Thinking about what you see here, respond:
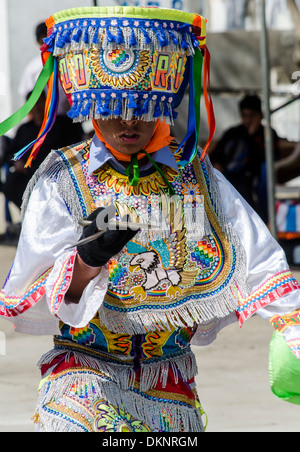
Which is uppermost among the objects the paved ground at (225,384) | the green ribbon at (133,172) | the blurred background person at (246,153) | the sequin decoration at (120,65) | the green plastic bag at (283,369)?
the sequin decoration at (120,65)

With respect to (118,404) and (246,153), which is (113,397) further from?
(246,153)

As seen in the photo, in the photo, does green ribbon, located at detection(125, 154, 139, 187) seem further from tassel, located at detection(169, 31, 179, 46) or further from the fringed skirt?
the fringed skirt

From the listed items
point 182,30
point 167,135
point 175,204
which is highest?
point 182,30

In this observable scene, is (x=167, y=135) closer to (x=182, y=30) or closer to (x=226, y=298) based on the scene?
(x=182, y=30)

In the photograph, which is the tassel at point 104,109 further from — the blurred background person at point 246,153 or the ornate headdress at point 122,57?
the blurred background person at point 246,153

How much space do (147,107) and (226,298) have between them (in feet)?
2.24

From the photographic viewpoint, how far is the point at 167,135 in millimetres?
3229

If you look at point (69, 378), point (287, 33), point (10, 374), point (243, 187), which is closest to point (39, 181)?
point (69, 378)

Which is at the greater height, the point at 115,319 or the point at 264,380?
the point at 115,319

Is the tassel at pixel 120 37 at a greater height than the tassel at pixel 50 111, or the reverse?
the tassel at pixel 120 37

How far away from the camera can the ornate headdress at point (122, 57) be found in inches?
119

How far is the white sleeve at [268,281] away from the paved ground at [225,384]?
2094mm

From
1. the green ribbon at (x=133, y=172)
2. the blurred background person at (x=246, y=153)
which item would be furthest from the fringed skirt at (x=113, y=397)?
the blurred background person at (x=246, y=153)

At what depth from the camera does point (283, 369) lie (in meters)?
2.96
